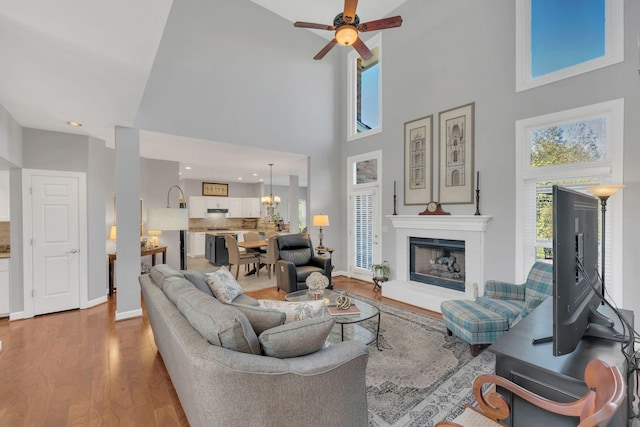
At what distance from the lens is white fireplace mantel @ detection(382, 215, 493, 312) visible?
3.98 meters

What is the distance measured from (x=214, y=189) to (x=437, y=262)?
26.6 ft

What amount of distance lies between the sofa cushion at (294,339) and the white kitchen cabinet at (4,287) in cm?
445

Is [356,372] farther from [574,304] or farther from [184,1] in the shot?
[184,1]

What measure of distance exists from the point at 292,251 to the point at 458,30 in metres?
4.46

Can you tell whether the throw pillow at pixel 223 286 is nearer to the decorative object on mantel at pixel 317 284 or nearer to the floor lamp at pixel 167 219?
the decorative object on mantel at pixel 317 284

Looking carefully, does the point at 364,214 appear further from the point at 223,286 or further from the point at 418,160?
the point at 223,286

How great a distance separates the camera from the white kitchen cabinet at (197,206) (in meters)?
9.37

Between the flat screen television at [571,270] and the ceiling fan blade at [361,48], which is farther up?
the ceiling fan blade at [361,48]

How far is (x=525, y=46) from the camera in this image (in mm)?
3602

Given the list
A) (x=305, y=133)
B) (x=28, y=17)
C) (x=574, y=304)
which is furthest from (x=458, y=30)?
(x=28, y=17)

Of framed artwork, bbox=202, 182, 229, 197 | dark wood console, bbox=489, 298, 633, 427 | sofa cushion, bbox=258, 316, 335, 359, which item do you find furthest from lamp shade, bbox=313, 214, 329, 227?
framed artwork, bbox=202, 182, 229, 197

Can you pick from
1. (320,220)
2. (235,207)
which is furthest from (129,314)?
(235,207)

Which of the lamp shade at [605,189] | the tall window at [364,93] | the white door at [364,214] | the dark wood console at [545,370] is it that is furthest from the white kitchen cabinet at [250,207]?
the dark wood console at [545,370]

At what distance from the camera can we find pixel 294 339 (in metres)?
1.41
